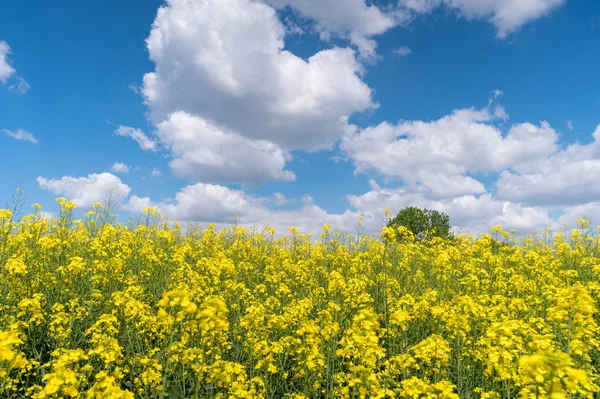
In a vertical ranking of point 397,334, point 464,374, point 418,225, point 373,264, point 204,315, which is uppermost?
point 418,225

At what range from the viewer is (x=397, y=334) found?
546cm

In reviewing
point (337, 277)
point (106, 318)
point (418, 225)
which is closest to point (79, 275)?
point (106, 318)

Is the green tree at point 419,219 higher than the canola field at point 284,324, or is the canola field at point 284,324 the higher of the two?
the green tree at point 419,219

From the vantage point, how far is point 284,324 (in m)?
5.19

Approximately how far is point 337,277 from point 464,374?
222cm

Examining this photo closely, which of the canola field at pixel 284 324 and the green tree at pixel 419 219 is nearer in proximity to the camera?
the canola field at pixel 284 324

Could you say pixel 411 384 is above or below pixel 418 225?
below

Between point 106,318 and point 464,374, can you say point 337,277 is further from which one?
point 106,318

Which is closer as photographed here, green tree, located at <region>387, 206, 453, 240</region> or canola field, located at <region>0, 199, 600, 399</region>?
canola field, located at <region>0, 199, 600, 399</region>

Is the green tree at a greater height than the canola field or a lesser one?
greater

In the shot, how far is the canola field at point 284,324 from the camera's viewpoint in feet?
10.5

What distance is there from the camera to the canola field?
3.20m

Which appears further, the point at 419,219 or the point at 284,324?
the point at 419,219

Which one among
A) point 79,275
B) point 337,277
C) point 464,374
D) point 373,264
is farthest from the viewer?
point 373,264
